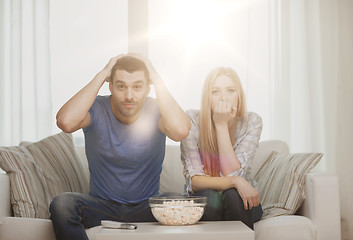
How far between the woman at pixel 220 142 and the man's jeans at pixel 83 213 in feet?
0.95

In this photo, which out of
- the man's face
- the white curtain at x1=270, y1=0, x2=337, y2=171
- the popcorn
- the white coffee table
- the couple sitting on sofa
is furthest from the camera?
the white curtain at x1=270, y1=0, x2=337, y2=171

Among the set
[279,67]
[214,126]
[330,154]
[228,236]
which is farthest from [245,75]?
[228,236]

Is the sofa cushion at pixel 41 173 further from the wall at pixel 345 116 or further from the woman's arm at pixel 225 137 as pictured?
the wall at pixel 345 116

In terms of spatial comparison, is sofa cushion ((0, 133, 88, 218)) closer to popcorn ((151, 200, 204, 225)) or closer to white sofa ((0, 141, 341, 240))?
white sofa ((0, 141, 341, 240))

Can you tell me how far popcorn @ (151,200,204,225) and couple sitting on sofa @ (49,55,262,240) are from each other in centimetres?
36

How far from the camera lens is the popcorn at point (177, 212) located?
1.74 meters

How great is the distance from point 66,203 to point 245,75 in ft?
6.77

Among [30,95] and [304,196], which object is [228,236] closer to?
[304,196]

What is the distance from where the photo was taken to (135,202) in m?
2.25

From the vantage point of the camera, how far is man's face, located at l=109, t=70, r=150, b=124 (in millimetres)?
2330

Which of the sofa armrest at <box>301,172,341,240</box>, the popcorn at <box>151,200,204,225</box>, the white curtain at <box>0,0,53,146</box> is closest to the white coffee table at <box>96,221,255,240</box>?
the popcorn at <box>151,200,204,225</box>

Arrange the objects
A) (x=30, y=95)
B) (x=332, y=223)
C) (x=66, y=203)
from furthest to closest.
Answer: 1. (x=30, y=95)
2. (x=332, y=223)
3. (x=66, y=203)

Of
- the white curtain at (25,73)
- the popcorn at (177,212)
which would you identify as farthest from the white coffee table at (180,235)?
the white curtain at (25,73)

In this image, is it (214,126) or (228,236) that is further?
(214,126)
